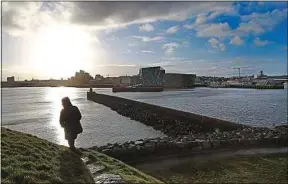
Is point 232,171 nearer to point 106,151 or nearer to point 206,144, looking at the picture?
point 206,144

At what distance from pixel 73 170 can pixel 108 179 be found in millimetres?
811

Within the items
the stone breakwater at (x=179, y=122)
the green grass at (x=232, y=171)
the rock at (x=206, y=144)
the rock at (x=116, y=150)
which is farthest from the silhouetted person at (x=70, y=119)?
the stone breakwater at (x=179, y=122)

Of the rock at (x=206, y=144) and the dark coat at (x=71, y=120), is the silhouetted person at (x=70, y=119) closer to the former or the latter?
the dark coat at (x=71, y=120)

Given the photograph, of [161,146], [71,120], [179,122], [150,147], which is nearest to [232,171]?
[161,146]

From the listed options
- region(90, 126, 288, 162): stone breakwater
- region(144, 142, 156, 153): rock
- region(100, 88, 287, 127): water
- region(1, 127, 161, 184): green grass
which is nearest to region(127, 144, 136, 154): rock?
region(90, 126, 288, 162): stone breakwater

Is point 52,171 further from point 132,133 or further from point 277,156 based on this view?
point 132,133

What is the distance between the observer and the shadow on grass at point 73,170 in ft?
19.3

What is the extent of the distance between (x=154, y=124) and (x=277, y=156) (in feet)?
67.9

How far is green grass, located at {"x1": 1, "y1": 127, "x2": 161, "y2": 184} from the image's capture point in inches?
211

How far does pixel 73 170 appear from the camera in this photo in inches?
252

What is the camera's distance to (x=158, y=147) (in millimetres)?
12688

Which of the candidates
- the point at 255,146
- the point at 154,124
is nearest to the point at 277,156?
the point at 255,146

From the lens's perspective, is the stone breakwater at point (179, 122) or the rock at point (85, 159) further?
the stone breakwater at point (179, 122)

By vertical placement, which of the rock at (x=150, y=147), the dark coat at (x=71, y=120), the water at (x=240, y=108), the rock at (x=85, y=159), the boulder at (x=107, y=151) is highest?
the dark coat at (x=71, y=120)
